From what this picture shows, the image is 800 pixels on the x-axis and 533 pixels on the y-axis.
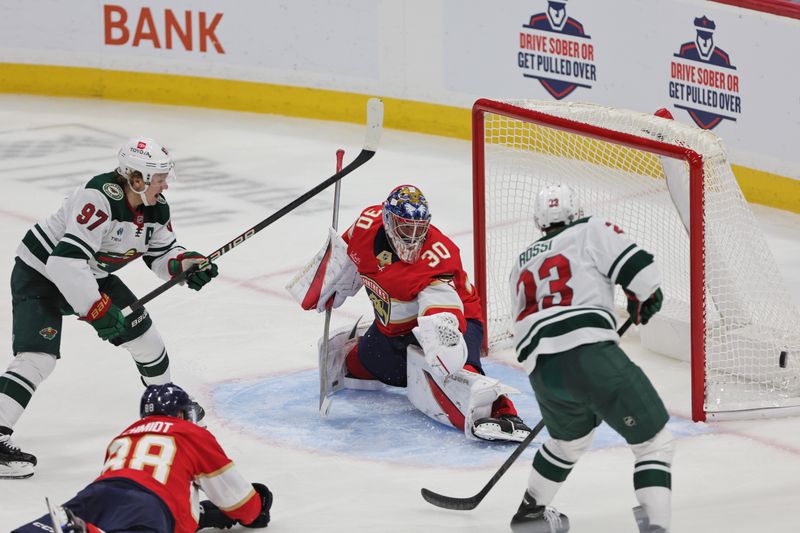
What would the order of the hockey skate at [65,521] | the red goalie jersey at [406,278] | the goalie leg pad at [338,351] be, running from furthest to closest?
the goalie leg pad at [338,351]
the red goalie jersey at [406,278]
the hockey skate at [65,521]

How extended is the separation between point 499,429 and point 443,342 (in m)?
0.35

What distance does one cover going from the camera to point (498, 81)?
831 cm

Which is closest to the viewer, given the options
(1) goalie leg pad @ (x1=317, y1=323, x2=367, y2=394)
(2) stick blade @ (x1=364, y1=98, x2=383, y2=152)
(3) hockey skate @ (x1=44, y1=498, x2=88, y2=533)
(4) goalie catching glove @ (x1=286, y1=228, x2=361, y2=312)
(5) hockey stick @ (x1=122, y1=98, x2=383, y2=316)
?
(3) hockey skate @ (x1=44, y1=498, x2=88, y2=533)

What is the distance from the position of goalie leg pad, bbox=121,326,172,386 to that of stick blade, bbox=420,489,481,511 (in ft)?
3.50

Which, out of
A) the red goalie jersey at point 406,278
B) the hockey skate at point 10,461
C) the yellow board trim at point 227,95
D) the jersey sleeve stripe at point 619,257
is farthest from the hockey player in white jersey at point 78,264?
the yellow board trim at point 227,95

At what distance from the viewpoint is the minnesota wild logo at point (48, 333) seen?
4434 millimetres

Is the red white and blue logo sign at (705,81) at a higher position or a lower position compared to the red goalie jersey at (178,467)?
higher

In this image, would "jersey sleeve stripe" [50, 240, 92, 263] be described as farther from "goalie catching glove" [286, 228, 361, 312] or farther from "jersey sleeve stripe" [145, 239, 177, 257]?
"goalie catching glove" [286, 228, 361, 312]

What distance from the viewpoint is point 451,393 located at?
15.3ft

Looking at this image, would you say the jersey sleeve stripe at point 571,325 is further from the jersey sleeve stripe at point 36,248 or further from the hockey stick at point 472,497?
the jersey sleeve stripe at point 36,248

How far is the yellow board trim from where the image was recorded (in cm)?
887

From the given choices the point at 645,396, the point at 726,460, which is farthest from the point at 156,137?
the point at 645,396

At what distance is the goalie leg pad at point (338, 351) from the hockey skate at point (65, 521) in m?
1.93

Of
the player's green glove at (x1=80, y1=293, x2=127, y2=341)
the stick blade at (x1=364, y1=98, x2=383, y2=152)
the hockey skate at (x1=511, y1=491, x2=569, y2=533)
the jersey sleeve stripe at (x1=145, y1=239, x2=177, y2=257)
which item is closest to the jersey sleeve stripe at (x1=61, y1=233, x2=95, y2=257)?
the player's green glove at (x1=80, y1=293, x2=127, y2=341)
